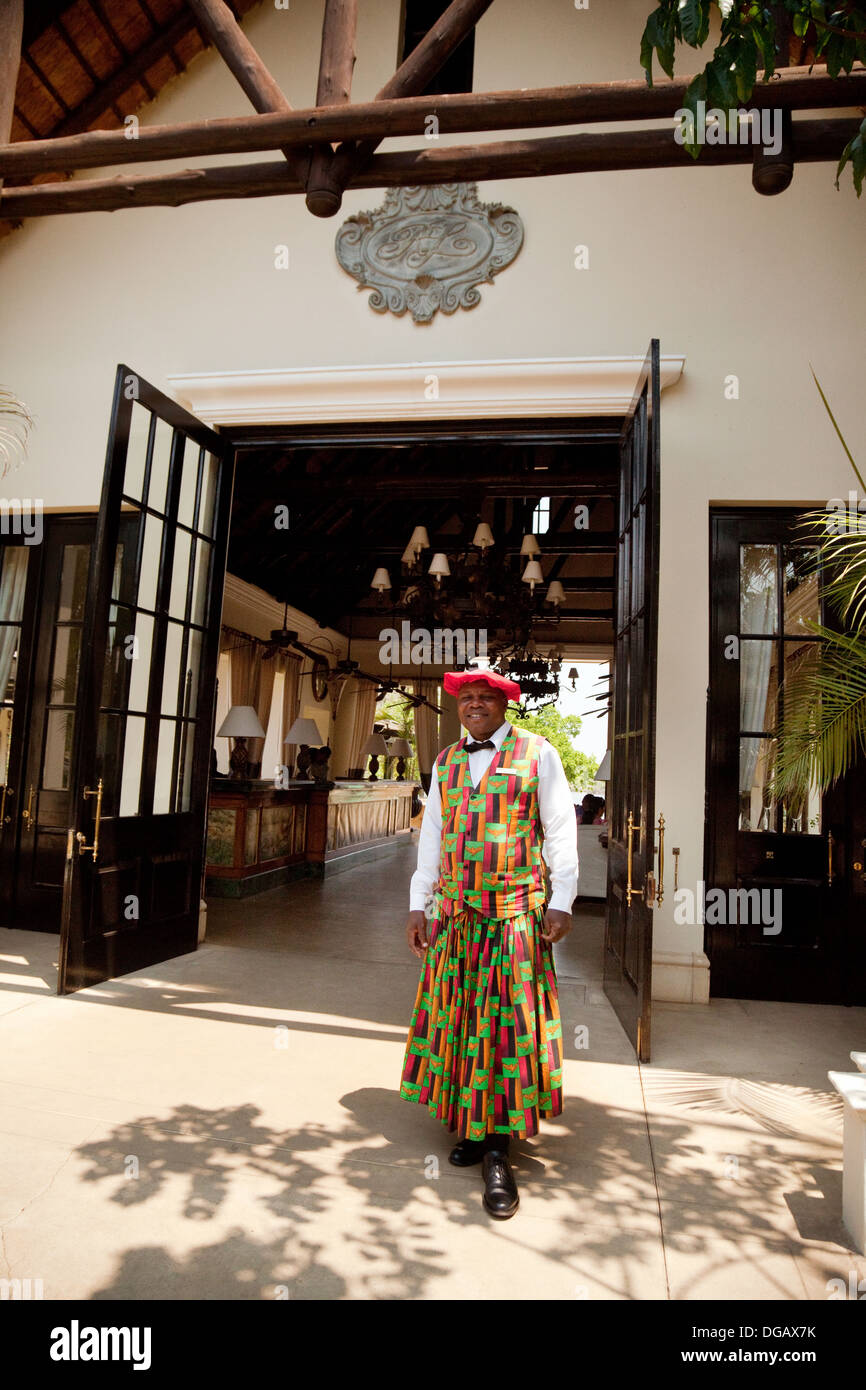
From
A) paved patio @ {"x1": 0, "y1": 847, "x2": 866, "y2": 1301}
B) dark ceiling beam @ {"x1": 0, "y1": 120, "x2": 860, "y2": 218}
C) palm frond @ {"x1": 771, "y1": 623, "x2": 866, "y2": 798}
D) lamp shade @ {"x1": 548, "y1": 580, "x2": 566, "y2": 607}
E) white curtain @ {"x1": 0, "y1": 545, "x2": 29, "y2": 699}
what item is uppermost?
dark ceiling beam @ {"x1": 0, "y1": 120, "x2": 860, "y2": 218}

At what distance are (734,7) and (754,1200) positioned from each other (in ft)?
10.5

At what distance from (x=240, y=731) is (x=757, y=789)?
493cm

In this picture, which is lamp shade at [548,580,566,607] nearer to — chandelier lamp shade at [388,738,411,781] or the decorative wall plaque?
the decorative wall plaque

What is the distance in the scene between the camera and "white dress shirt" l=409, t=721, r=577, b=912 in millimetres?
2592

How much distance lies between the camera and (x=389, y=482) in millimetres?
7590

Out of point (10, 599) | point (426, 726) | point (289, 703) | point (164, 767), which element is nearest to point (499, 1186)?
point (164, 767)

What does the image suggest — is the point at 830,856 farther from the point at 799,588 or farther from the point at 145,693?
the point at 145,693

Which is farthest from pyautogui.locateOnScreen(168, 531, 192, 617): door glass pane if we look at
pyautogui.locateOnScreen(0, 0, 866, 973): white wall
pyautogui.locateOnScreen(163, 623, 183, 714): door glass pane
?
pyautogui.locateOnScreen(0, 0, 866, 973): white wall

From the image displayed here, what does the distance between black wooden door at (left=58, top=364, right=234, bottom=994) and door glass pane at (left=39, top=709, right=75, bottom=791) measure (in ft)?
3.65

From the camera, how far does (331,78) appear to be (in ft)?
11.3

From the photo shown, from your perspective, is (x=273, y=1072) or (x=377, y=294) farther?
(x=377, y=294)

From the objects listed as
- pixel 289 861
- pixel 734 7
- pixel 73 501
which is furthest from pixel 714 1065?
pixel 289 861

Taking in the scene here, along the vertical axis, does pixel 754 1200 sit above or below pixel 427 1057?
below
